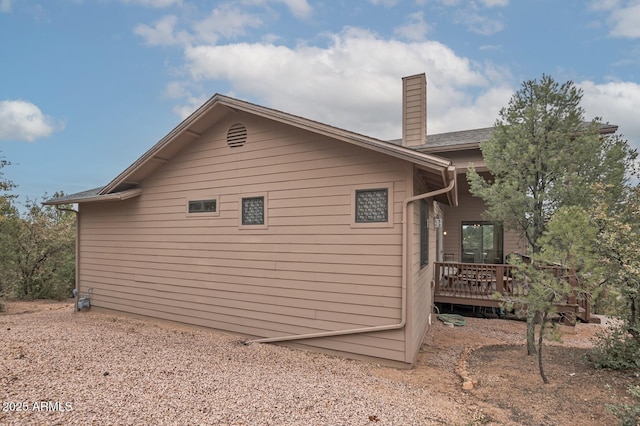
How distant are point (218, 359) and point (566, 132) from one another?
6423mm

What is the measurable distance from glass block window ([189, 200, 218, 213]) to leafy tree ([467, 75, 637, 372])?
5.17m

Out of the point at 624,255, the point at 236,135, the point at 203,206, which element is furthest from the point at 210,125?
the point at 624,255

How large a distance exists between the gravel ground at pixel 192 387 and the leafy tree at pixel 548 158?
9.69ft

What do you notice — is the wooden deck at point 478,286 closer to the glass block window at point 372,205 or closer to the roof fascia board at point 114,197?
the glass block window at point 372,205

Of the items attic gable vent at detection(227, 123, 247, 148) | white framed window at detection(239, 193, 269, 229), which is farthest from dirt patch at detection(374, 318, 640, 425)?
attic gable vent at detection(227, 123, 247, 148)

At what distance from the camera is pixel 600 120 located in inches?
211

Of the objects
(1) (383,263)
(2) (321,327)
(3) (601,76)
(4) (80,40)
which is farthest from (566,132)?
(4) (80,40)

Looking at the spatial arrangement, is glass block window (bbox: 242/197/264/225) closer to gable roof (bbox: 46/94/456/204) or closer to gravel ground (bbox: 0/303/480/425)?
gable roof (bbox: 46/94/456/204)

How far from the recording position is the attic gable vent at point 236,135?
6.37 metres

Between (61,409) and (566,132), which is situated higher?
(566,132)

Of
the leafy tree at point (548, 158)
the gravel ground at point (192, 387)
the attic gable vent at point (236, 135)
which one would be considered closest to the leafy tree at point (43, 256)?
the gravel ground at point (192, 387)

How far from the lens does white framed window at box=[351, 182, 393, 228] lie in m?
4.91

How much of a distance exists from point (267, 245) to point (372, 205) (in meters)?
2.11

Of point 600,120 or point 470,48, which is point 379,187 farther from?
point 470,48
